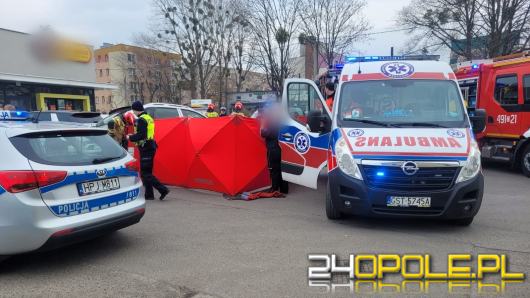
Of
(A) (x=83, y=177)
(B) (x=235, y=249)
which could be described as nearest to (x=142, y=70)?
(A) (x=83, y=177)

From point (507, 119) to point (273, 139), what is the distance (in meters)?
6.63

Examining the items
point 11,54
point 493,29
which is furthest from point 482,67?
point 11,54

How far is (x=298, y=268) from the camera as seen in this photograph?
171 inches

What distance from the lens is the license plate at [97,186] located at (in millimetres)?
4410

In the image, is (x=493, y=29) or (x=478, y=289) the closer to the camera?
(x=478, y=289)

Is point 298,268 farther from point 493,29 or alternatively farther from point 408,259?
point 493,29

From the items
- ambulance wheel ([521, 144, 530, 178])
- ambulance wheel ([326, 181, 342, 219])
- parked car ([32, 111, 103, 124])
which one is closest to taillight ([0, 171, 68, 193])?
ambulance wheel ([326, 181, 342, 219])

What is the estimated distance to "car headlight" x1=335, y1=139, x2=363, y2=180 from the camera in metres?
5.51

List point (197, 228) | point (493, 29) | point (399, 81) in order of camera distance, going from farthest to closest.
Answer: point (493, 29), point (399, 81), point (197, 228)

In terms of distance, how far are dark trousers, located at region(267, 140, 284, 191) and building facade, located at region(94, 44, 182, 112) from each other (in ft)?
117

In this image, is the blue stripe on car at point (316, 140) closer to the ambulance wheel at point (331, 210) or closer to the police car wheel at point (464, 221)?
the ambulance wheel at point (331, 210)

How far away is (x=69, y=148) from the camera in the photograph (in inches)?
181

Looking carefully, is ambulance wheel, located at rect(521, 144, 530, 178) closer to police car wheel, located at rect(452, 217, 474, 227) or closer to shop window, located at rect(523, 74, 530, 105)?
shop window, located at rect(523, 74, 530, 105)

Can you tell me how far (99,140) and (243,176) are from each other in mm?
3660
